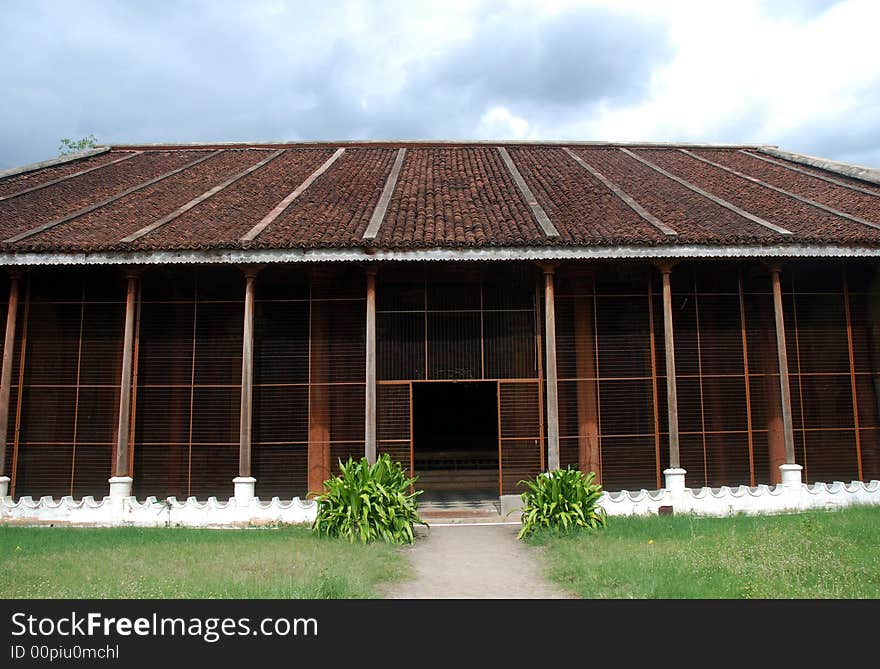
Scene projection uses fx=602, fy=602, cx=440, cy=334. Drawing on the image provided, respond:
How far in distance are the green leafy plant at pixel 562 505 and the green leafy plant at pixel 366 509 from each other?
1801 millimetres

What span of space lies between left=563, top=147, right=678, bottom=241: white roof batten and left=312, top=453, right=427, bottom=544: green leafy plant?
6.23 m

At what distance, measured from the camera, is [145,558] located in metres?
7.37

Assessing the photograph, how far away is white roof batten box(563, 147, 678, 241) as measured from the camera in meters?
10.4

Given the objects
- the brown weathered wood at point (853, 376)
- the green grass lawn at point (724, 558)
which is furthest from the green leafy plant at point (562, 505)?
the brown weathered wood at point (853, 376)

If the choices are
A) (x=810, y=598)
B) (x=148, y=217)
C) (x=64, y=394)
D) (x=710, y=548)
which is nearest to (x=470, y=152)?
(x=148, y=217)

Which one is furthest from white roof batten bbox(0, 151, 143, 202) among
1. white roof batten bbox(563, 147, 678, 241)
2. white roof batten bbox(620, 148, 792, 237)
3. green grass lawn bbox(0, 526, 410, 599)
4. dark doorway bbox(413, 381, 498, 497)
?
white roof batten bbox(620, 148, 792, 237)

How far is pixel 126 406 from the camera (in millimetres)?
10445

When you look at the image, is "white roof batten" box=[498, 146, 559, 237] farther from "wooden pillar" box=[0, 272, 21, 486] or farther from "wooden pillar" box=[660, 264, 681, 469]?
"wooden pillar" box=[0, 272, 21, 486]

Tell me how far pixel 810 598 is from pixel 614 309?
6.78 metres

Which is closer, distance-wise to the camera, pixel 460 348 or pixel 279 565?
pixel 279 565

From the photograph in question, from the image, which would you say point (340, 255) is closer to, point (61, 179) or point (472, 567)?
point (472, 567)

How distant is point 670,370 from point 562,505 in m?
3.38
